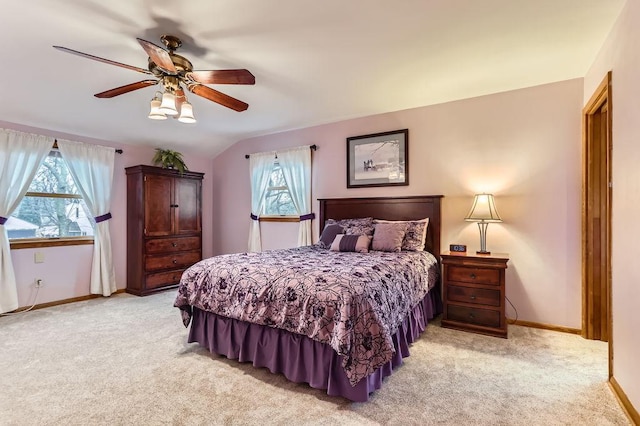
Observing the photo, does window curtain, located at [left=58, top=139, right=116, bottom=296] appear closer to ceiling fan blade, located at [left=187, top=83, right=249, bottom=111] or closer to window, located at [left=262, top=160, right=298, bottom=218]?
window, located at [left=262, top=160, right=298, bottom=218]

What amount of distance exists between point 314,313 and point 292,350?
0.37 metres

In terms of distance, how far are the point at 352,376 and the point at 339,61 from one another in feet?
8.17

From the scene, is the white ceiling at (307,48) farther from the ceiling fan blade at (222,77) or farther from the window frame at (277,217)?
the window frame at (277,217)

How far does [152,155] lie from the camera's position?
5.07 meters

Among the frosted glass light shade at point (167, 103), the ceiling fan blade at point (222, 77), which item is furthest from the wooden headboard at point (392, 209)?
the frosted glass light shade at point (167, 103)

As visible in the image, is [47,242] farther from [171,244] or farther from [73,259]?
[171,244]

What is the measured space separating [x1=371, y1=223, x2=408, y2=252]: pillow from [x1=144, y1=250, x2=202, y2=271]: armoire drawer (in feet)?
10.1

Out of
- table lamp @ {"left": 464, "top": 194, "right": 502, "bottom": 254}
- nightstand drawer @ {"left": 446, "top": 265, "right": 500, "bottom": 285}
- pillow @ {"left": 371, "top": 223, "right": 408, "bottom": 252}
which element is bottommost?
nightstand drawer @ {"left": 446, "top": 265, "right": 500, "bottom": 285}

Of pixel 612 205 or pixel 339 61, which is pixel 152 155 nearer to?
pixel 339 61

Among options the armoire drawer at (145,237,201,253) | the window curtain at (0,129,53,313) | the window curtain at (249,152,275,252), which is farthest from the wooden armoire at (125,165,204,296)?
the window curtain at (0,129,53,313)

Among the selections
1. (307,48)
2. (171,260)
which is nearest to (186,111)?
(307,48)

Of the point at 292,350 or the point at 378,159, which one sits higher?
the point at 378,159

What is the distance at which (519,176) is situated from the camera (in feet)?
10.8

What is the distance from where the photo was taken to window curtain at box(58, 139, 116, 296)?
416 centimetres
